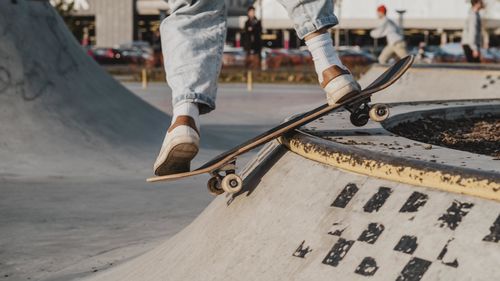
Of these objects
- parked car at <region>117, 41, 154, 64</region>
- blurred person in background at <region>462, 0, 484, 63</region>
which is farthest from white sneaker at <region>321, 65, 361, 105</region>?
parked car at <region>117, 41, 154, 64</region>

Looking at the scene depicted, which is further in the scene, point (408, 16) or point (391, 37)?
point (408, 16)

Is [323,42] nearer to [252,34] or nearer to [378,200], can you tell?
[378,200]

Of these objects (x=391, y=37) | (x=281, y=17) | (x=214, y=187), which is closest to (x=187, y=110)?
(x=214, y=187)

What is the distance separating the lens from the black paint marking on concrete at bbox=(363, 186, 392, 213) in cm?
292

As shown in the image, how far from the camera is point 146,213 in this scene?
6621 mm

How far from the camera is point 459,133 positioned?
4672mm

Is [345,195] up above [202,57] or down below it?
below

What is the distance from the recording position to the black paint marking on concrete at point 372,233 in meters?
2.83

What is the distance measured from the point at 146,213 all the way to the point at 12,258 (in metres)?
1.50

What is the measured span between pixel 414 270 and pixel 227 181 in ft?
3.75

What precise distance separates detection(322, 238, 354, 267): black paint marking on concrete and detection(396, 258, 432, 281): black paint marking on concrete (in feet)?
0.89

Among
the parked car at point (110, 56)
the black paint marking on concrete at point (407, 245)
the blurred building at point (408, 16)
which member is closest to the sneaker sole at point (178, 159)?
the black paint marking on concrete at point (407, 245)

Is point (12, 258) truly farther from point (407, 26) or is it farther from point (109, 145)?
point (407, 26)

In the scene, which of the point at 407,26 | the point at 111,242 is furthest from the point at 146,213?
the point at 407,26
